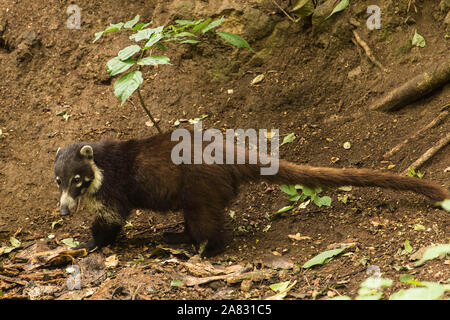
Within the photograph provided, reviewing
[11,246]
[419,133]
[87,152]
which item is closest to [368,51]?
[419,133]

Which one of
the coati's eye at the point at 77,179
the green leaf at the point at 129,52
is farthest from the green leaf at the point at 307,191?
the coati's eye at the point at 77,179

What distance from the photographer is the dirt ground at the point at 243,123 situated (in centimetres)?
416

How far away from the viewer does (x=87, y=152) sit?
4.74 m

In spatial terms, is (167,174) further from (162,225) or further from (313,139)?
(313,139)

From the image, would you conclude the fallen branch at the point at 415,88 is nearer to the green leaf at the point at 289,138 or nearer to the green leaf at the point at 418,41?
the green leaf at the point at 418,41

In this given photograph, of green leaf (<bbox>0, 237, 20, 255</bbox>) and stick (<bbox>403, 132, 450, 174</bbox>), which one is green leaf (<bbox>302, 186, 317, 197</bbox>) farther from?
green leaf (<bbox>0, 237, 20, 255</bbox>)

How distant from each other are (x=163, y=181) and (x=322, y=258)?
1.59 metres

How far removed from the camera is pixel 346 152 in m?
5.51

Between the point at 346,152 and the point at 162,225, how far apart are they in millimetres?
2146

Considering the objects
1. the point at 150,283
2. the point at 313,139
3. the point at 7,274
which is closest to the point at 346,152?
the point at 313,139

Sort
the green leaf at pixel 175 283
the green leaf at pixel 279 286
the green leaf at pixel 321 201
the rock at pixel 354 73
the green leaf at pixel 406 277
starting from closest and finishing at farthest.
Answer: the green leaf at pixel 406 277 → the green leaf at pixel 279 286 → the green leaf at pixel 175 283 → the green leaf at pixel 321 201 → the rock at pixel 354 73

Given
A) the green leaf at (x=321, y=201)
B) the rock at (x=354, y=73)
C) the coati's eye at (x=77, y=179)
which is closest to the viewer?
the coati's eye at (x=77, y=179)

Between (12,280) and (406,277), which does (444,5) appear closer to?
(406,277)

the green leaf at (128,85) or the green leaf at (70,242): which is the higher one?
the green leaf at (128,85)
